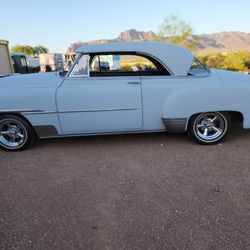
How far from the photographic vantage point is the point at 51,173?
3662mm

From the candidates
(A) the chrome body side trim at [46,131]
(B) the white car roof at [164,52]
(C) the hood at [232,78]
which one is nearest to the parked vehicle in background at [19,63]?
(A) the chrome body side trim at [46,131]

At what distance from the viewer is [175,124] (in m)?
4.34

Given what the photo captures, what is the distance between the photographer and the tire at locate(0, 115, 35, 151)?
430 centimetres

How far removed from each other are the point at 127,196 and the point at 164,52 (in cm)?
246

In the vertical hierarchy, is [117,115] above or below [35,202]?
above

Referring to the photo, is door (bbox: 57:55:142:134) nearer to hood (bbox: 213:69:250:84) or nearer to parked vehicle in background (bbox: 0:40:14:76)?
hood (bbox: 213:69:250:84)

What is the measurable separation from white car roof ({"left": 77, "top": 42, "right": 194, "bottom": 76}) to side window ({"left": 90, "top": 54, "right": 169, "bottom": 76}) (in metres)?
0.14

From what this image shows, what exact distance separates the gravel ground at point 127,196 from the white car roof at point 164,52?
124 cm

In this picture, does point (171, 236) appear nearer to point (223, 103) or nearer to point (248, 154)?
point (248, 154)

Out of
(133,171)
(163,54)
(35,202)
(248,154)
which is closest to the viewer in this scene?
(35,202)

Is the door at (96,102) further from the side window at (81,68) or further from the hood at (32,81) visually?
the hood at (32,81)

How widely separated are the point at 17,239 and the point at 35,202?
591 millimetres

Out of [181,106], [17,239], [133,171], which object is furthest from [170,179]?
[17,239]

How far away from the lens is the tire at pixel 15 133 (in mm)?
4305
